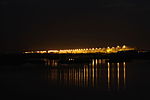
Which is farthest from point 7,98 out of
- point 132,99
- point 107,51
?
point 107,51

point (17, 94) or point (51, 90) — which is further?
point (51, 90)

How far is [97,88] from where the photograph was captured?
8664 mm

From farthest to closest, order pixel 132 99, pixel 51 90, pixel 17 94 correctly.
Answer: pixel 51 90 → pixel 17 94 → pixel 132 99

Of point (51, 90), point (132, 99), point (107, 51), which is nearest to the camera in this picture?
point (132, 99)

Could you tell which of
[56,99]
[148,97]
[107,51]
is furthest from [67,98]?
[107,51]

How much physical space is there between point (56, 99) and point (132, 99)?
1.91 meters

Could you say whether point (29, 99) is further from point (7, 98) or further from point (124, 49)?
point (124, 49)

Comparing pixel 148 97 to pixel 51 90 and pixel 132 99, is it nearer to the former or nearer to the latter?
pixel 132 99

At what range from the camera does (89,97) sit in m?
7.28

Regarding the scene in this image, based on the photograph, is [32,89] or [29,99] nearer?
[29,99]

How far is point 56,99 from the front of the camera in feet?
23.6

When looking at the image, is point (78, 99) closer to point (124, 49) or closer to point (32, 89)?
point (32, 89)

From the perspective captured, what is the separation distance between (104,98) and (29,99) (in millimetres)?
1895

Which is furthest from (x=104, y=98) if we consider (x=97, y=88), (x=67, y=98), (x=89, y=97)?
(x=97, y=88)
